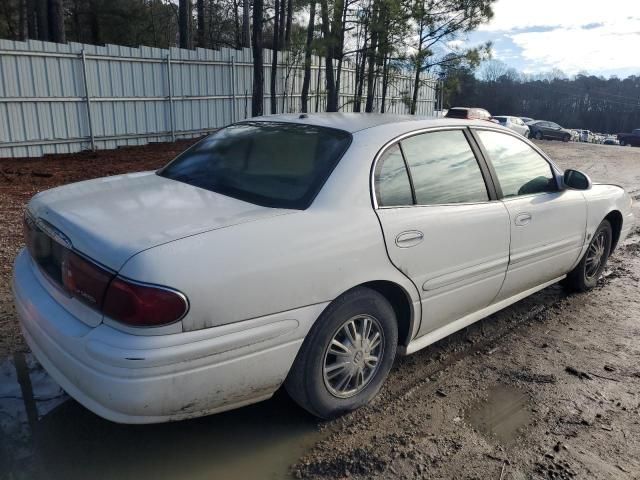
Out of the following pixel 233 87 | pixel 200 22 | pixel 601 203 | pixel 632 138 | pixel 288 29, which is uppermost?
pixel 200 22

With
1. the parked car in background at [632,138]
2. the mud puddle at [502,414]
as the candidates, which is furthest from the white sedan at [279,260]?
the parked car in background at [632,138]

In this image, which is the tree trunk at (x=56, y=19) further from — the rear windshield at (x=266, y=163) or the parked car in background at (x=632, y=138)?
the parked car in background at (x=632, y=138)

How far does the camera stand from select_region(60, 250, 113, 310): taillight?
216 cm

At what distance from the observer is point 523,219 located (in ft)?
11.9

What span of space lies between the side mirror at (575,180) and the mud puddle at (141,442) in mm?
2688

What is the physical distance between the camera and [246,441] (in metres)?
2.65

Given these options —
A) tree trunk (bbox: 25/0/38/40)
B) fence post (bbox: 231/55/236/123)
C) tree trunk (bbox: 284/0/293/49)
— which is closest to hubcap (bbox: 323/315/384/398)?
fence post (bbox: 231/55/236/123)

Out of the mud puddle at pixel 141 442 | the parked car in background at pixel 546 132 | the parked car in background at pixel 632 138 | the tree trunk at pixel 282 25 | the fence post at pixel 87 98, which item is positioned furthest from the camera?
the parked car in background at pixel 632 138

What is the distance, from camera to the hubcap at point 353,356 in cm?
269

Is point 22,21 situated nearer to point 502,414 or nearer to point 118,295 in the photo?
point 118,295

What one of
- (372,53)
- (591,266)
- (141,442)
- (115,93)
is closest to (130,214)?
(141,442)

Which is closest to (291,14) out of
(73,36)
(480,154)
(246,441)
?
(73,36)

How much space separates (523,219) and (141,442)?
2.69 m

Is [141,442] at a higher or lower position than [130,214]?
lower
